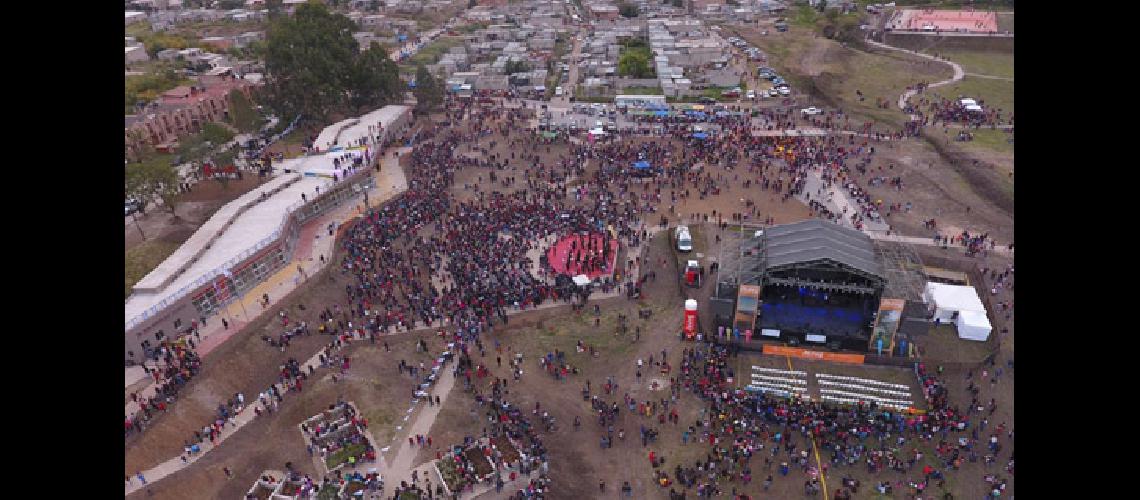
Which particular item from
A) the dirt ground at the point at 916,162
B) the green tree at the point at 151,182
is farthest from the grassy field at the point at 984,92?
the green tree at the point at 151,182

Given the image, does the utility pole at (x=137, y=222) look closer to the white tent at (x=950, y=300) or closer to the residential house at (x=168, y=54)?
the residential house at (x=168, y=54)

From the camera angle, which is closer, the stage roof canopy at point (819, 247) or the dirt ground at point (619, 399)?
the dirt ground at point (619, 399)

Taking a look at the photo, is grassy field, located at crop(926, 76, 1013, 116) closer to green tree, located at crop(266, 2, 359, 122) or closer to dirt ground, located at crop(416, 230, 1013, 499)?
dirt ground, located at crop(416, 230, 1013, 499)

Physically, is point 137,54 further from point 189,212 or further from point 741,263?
point 741,263

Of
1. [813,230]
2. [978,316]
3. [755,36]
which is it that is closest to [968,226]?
[978,316]

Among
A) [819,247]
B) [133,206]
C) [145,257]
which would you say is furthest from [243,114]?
[819,247]

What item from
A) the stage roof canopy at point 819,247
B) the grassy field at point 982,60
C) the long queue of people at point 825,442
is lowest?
the long queue of people at point 825,442

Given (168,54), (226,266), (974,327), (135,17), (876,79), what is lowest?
(974,327)
